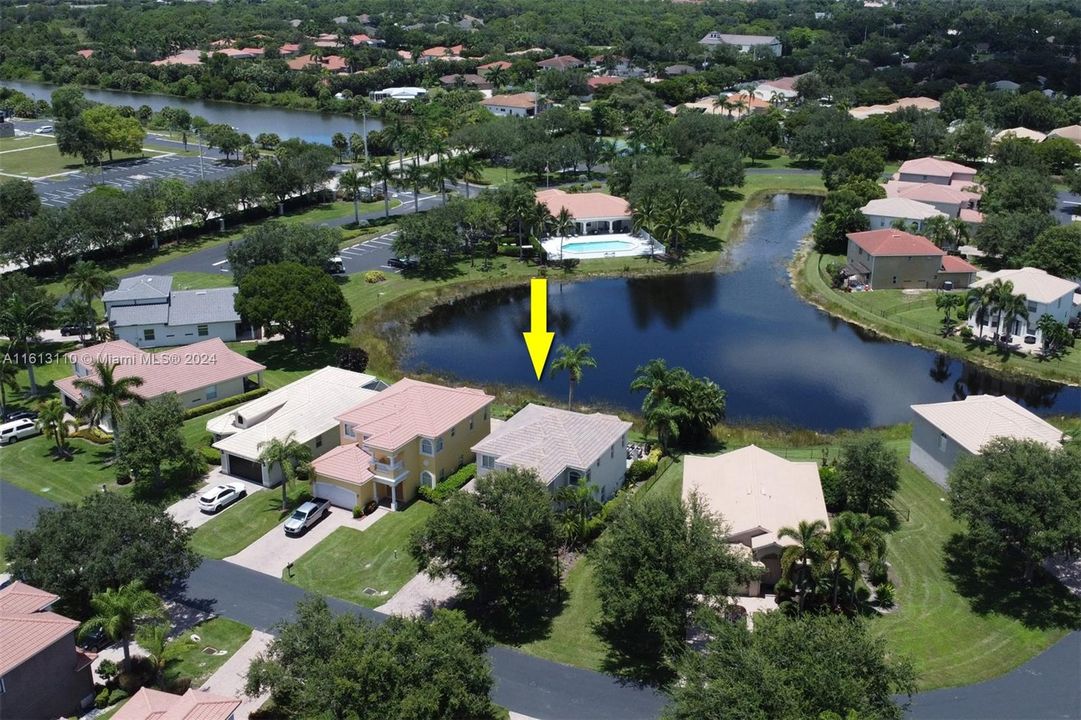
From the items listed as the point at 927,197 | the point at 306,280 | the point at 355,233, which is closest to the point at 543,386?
the point at 306,280

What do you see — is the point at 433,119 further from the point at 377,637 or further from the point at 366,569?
the point at 377,637

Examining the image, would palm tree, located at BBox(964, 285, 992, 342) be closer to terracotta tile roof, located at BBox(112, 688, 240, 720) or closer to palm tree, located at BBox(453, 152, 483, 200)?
palm tree, located at BBox(453, 152, 483, 200)

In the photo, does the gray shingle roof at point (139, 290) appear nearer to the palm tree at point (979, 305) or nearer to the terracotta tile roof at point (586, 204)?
the terracotta tile roof at point (586, 204)

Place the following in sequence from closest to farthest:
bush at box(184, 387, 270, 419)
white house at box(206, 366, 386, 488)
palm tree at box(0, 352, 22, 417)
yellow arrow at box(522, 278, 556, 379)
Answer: white house at box(206, 366, 386, 488), palm tree at box(0, 352, 22, 417), bush at box(184, 387, 270, 419), yellow arrow at box(522, 278, 556, 379)

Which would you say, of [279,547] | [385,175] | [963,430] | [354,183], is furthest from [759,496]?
[354,183]

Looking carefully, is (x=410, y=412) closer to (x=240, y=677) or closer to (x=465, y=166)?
(x=240, y=677)

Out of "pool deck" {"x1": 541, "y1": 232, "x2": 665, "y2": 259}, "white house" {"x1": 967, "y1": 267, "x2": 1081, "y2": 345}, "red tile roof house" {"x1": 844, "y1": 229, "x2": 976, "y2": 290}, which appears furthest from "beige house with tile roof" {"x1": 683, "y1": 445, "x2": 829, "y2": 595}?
"pool deck" {"x1": 541, "y1": 232, "x2": 665, "y2": 259}
